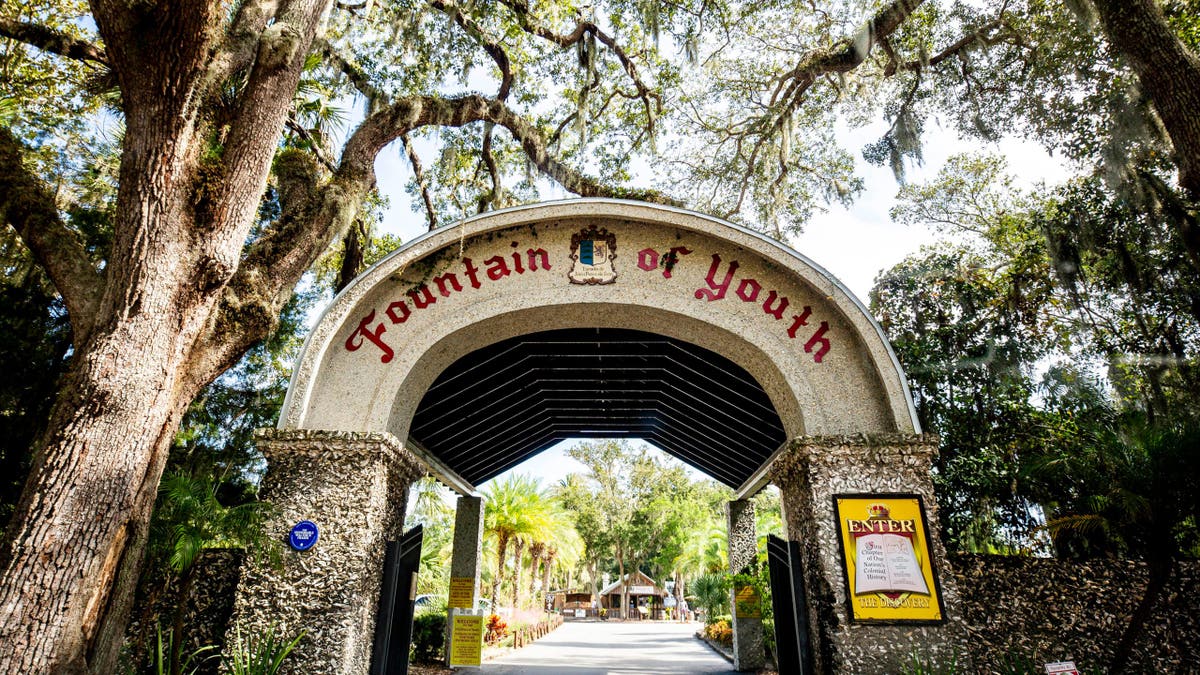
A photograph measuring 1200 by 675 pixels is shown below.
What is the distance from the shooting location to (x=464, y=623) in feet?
36.8

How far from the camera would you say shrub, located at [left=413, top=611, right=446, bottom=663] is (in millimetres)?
13992

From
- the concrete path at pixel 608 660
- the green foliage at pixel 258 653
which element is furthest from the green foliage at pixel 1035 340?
the green foliage at pixel 258 653

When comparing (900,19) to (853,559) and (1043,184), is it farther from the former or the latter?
(853,559)

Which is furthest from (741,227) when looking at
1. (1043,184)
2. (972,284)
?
(1043,184)

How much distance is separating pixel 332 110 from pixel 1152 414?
1307 cm

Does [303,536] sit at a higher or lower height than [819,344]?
lower

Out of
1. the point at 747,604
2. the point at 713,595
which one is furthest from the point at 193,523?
the point at 713,595

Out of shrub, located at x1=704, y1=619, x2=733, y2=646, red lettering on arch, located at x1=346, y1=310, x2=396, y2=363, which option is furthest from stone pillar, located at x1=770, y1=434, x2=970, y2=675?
shrub, located at x1=704, y1=619, x2=733, y2=646

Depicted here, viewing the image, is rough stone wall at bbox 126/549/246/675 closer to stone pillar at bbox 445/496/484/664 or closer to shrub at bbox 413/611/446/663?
stone pillar at bbox 445/496/484/664

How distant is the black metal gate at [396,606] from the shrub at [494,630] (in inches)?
349

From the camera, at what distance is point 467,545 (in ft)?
43.7

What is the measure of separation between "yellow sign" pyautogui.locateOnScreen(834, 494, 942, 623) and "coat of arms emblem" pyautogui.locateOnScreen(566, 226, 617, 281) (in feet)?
12.5

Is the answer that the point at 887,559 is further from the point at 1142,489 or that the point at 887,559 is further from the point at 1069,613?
the point at 1142,489

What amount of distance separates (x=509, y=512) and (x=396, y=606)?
510 inches
